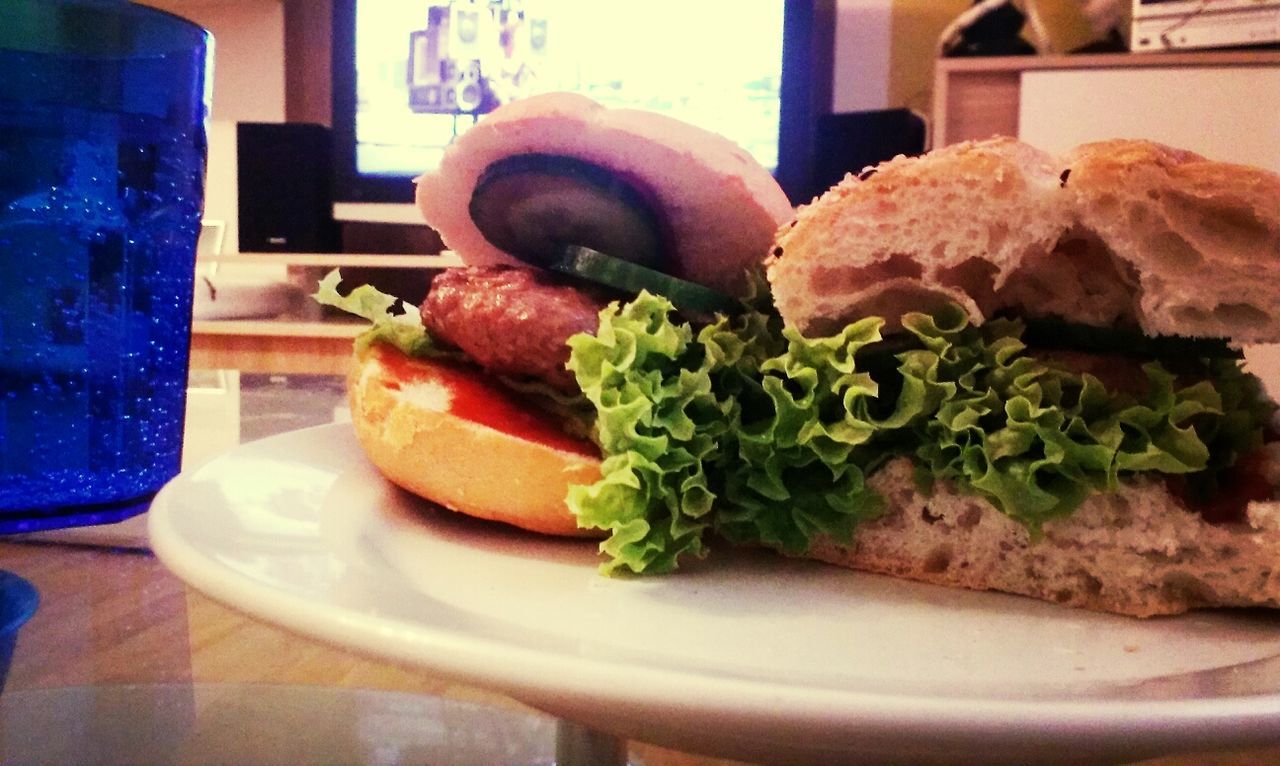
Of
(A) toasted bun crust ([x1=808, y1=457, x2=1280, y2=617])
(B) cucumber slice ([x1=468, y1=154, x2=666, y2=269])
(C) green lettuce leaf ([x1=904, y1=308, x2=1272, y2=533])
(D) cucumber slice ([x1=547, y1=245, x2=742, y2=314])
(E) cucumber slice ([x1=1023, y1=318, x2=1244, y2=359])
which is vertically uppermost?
(B) cucumber slice ([x1=468, y1=154, x2=666, y2=269])

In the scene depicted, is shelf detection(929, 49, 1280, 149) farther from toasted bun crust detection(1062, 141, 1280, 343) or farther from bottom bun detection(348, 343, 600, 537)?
bottom bun detection(348, 343, 600, 537)

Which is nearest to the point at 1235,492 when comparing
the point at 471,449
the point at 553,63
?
the point at 471,449

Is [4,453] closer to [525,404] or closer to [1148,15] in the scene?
[525,404]

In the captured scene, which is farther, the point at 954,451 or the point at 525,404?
the point at 525,404

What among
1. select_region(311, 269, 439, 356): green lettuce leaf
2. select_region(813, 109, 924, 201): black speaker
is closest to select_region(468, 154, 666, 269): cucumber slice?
select_region(311, 269, 439, 356): green lettuce leaf

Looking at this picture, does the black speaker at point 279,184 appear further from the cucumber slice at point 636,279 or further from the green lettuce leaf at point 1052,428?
the green lettuce leaf at point 1052,428

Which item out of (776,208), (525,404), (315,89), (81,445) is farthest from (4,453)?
(315,89)

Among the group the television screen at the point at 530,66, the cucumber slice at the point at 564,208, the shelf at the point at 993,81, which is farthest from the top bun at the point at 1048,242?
the television screen at the point at 530,66
